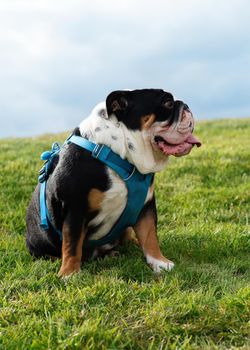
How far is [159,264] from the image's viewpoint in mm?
4371

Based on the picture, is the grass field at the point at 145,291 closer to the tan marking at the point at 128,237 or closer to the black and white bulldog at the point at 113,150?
the tan marking at the point at 128,237

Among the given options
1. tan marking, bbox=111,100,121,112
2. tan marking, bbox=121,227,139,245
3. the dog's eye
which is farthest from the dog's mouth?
tan marking, bbox=121,227,139,245

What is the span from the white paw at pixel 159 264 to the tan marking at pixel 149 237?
0.9 inches

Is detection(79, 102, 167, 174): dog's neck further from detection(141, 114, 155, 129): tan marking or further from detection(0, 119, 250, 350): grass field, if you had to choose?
detection(0, 119, 250, 350): grass field

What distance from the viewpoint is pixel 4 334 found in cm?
316

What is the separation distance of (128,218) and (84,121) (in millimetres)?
767

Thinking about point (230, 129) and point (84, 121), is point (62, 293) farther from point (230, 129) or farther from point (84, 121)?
point (230, 129)

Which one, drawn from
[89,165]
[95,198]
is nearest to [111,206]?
[95,198]

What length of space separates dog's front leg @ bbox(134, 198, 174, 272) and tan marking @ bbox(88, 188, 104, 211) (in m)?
0.48

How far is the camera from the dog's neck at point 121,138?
Answer: 161 inches

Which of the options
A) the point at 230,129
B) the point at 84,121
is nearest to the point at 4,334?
the point at 84,121

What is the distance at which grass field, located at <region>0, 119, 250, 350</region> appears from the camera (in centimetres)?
311

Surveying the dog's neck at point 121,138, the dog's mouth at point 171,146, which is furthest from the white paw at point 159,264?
the dog's mouth at point 171,146

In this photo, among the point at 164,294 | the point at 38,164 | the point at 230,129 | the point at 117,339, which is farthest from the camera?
the point at 230,129
